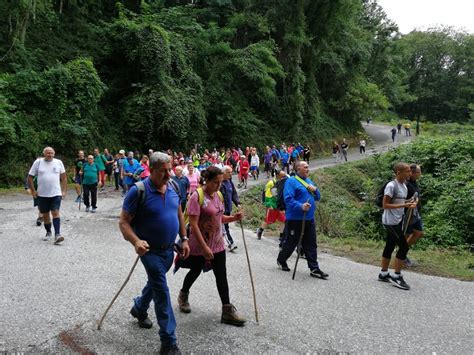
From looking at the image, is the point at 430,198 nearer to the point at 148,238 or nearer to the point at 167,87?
the point at 148,238

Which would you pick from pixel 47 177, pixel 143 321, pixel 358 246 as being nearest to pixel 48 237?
pixel 47 177

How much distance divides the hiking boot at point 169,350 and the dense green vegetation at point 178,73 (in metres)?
16.1

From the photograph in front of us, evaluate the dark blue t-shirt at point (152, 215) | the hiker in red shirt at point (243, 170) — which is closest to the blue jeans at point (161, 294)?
the dark blue t-shirt at point (152, 215)

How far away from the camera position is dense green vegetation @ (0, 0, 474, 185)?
786 inches

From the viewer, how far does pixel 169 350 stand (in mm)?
3975

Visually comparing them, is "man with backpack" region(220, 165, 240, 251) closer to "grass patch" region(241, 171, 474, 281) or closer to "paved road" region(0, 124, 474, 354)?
"paved road" region(0, 124, 474, 354)

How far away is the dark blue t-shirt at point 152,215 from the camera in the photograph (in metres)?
4.08

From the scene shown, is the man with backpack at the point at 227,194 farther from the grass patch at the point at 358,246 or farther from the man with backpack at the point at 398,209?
the man with backpack at the point at 398,209

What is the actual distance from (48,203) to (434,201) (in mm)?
11822

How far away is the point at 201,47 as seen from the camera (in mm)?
29844

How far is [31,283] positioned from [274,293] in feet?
11.4

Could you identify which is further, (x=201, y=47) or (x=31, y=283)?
(x=201, y=47)

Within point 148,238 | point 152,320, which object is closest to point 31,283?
point 152,320

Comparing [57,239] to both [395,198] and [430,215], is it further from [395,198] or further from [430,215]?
[430,215]
